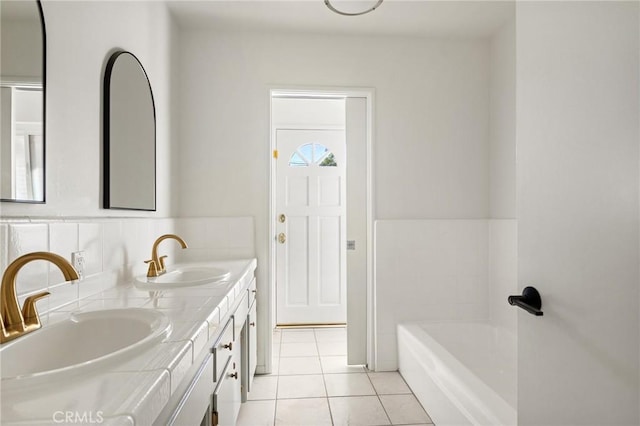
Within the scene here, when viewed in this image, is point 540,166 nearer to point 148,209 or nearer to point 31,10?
point 31,10

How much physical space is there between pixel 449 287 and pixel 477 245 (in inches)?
15.2

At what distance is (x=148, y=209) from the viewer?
1.89 metres

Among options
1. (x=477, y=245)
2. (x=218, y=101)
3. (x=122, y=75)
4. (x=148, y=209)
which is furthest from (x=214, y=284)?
(x=477, y=245)

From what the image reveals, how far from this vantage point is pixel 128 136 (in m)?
1.68

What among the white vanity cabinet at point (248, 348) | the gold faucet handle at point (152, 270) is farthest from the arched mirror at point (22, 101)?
the white vanity cabinet at point (248, 348)

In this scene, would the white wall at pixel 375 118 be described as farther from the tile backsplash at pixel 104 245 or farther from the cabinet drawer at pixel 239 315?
the cabinet drawer at pixel 239 315

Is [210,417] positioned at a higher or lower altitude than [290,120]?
lower

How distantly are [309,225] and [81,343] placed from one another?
2.69 metres

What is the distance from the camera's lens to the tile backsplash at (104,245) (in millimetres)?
971

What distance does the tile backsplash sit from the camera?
0.97m

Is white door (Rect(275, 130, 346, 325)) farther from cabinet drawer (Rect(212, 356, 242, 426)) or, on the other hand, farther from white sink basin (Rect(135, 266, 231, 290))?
cabinet drawer (Rect(212, 356, 242, 426))

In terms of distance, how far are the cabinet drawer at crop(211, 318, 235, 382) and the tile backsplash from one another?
20.1 inches

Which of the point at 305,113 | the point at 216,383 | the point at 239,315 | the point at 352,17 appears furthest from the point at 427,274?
the point at 305,113

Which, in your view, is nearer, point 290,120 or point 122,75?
point 122,75
